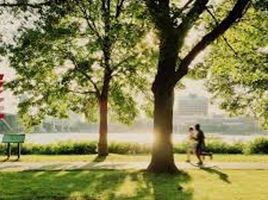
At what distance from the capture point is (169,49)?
65.4 feet

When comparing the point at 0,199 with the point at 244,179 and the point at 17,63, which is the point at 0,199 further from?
the point at 17,63

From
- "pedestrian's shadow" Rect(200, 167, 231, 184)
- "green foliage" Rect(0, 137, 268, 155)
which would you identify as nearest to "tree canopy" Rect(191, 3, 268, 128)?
"green foliage" Rect(0, 137, 268, 155)

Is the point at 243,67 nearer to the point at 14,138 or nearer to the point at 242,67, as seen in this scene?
the point at 242,67

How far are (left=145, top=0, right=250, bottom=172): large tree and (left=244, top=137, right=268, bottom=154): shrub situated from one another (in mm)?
19277

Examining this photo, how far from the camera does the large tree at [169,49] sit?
1931 centimetres

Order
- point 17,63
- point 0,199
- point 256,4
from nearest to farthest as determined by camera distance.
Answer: point 0,199, point 256,4, point 17,63

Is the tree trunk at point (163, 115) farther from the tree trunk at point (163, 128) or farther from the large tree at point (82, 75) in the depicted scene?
the large tree at point (82, 75)

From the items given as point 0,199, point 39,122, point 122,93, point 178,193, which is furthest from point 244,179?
point 39,122

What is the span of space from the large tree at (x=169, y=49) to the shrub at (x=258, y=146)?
19277mm

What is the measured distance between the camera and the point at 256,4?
62.0 ft

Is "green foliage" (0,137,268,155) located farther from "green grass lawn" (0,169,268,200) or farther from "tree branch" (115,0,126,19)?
"green grass lawn" (0,169,268,200)

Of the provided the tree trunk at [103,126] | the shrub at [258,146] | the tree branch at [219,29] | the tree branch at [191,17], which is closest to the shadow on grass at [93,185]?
the tree branch at [219,29]

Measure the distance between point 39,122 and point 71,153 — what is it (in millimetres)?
3035

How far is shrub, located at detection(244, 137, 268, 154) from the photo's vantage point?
40.2 metres
